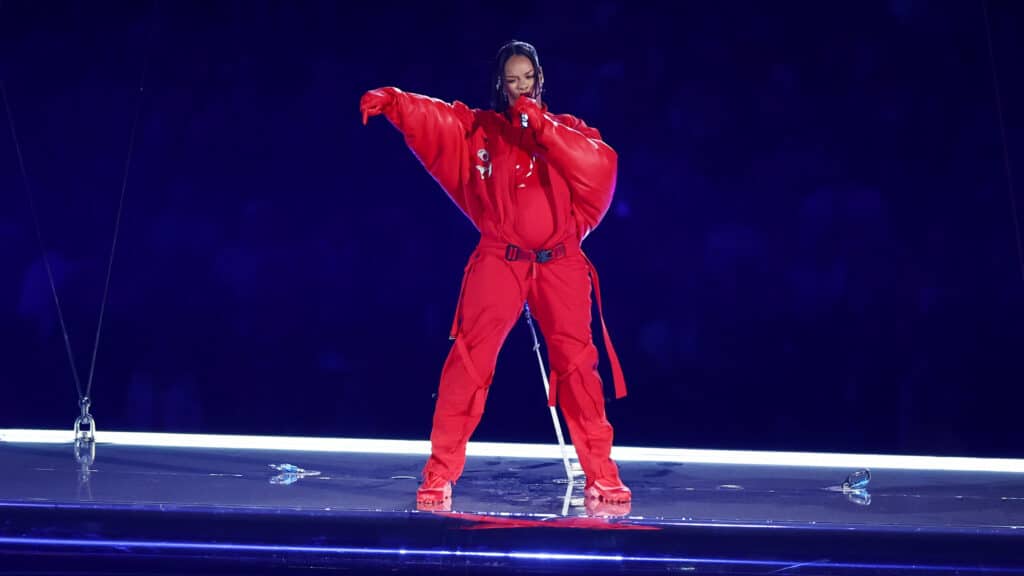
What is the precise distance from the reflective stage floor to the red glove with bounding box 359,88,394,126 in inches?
36.7

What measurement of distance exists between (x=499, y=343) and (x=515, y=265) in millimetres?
207

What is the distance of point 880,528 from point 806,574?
21cm

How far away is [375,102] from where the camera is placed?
260cm

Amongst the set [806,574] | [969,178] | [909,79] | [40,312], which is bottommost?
[806,574]

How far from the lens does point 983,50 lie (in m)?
3.48

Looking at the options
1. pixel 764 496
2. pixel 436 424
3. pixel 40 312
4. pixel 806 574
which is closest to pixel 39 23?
pixel 40 312

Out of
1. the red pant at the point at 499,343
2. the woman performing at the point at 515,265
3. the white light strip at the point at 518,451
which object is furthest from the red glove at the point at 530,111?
the white light strip at the point at 518,451

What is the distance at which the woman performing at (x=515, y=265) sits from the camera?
2.76m

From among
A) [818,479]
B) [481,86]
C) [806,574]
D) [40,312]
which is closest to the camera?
[806,574]

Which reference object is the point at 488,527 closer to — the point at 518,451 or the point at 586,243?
the point at 518,451

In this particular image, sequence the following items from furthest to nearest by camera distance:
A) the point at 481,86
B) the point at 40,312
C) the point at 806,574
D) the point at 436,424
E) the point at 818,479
Answer: the point at 40,312, the point at 481,86, the point at 818,479, the point at 436,424, the point at 806,574

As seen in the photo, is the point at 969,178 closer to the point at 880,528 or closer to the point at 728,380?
the point at 728,380

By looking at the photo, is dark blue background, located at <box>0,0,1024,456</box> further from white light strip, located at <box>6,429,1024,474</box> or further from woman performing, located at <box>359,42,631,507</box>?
woman performing, located at <box>359,42,631,507</box>

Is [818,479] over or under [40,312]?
under
